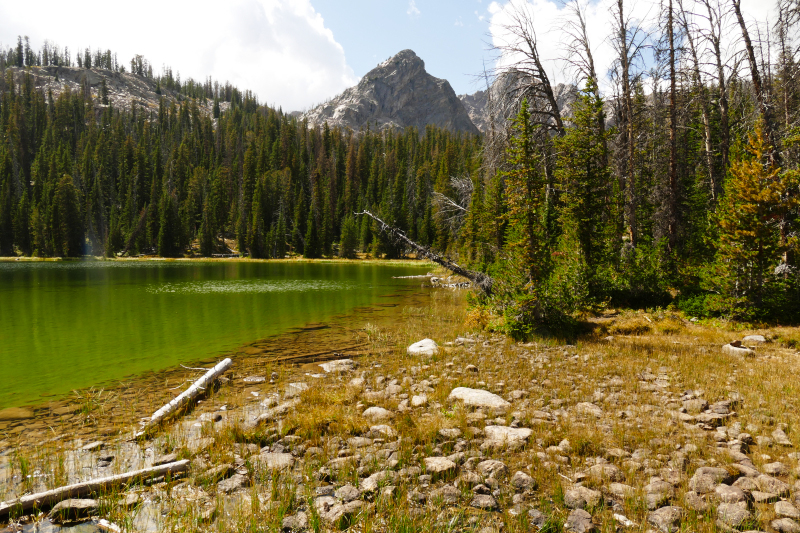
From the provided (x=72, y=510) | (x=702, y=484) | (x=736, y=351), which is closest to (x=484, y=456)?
(x=702, y=484)

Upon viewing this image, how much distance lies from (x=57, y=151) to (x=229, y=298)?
140 meters

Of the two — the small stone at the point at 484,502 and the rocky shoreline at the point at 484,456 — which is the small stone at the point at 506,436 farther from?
the small stone at the point at 484,502

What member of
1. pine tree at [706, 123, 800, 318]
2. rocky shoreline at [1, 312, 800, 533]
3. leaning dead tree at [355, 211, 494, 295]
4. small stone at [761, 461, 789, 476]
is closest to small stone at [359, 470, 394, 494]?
rocky shoreline at [1, 312, 800, 533]

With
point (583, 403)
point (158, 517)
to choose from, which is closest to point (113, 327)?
point (158, 517)

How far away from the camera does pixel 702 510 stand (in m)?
3.96

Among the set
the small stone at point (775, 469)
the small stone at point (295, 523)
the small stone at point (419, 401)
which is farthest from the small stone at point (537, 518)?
the small stone at point (419, 401)

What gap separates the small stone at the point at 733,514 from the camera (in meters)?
3.68

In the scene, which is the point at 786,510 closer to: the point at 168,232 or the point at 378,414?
the point at 378,414

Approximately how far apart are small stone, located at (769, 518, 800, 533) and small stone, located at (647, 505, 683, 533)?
0.70m

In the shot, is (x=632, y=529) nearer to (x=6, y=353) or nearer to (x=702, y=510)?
(x=702, y=510)

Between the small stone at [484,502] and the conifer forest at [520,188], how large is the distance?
953 cm

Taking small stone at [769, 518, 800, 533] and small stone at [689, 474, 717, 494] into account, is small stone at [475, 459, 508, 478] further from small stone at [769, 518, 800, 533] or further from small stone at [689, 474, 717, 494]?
small stone at [769, 518, 800, 533]

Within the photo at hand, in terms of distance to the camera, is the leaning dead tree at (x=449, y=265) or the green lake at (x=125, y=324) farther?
the leaning dead tree at (x=449, y=265)

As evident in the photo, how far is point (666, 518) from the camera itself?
3.81 meters
